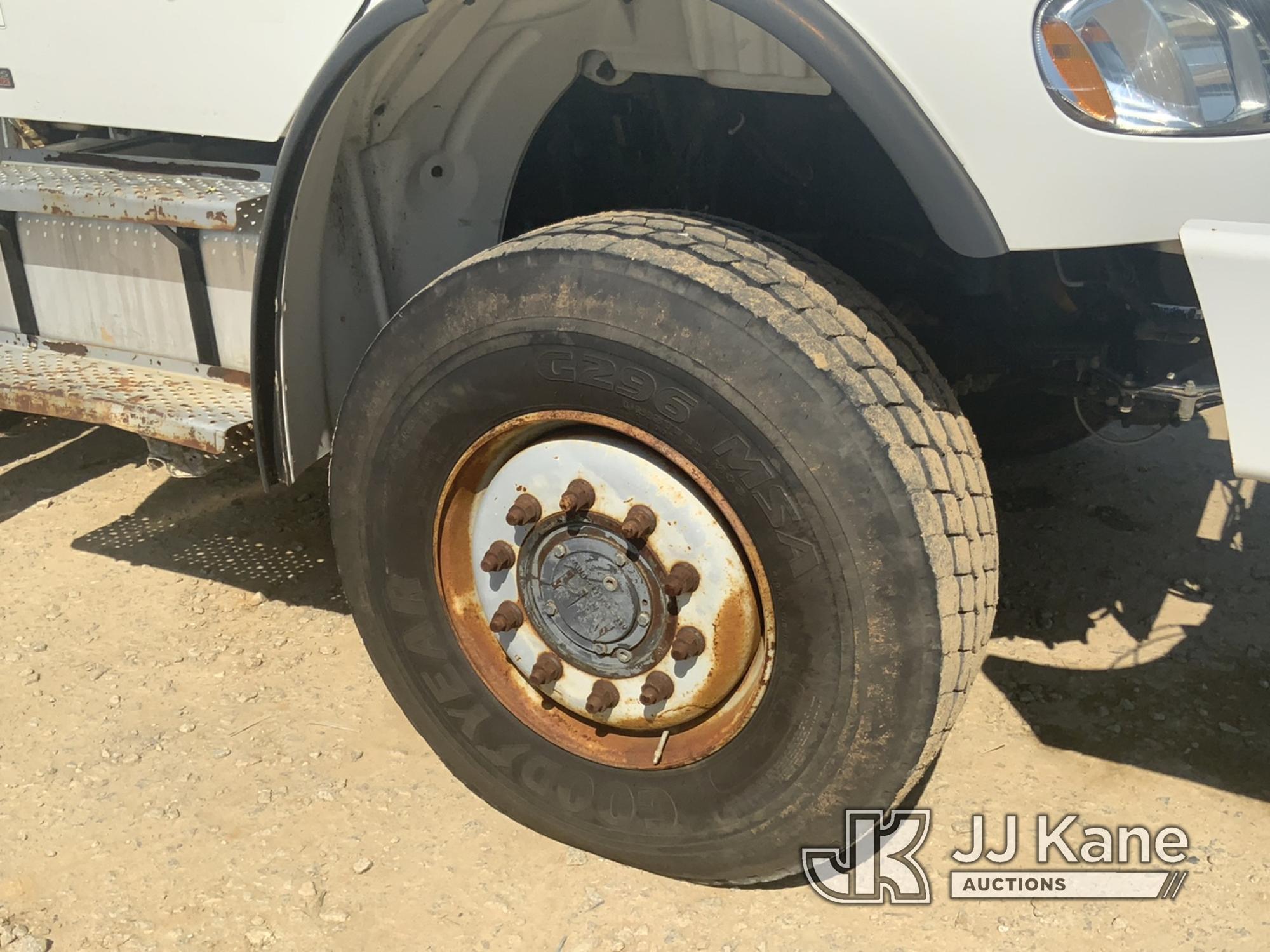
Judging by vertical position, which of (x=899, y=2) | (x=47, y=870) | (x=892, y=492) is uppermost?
(x=899, y=2)

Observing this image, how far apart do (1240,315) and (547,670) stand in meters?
1.32

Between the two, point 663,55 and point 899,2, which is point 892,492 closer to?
point 899,2

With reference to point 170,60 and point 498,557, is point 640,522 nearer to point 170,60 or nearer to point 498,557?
point 498,557

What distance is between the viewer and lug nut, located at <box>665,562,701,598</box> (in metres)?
1.95

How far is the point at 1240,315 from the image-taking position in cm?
152

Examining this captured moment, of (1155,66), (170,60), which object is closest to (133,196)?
(170,60)

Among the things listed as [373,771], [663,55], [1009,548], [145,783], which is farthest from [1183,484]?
[145,783]

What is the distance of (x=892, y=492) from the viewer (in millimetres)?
1715

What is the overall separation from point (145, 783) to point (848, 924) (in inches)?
61.6

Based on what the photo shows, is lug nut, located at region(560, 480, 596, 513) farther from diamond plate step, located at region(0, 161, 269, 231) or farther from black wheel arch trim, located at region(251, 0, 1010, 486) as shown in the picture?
diamond plate step, located at region(0, 161, 269, 231)

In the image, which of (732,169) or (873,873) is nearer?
(873,873)

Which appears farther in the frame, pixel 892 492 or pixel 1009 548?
pixel 1009 548

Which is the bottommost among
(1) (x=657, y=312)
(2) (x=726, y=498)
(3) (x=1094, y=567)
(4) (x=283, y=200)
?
(3) (x=1094, y=567)

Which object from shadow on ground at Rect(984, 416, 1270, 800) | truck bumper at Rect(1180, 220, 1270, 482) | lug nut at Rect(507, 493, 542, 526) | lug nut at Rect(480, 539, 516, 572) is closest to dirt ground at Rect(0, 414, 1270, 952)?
shadow on ground at Rect(984, 416, 1270, 800)
